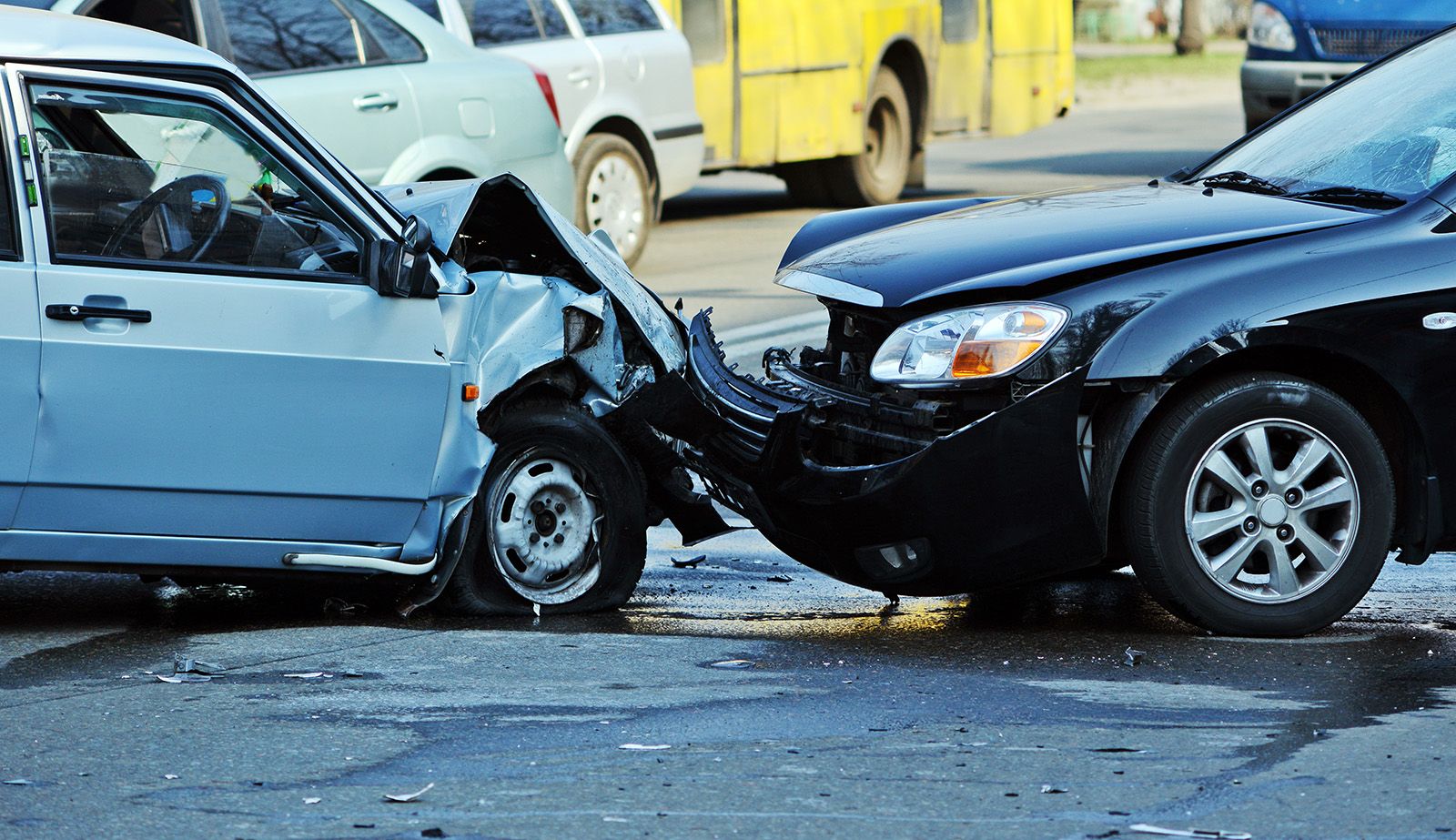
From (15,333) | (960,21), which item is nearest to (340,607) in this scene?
(15,333)

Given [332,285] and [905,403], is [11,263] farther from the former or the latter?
[905,403]

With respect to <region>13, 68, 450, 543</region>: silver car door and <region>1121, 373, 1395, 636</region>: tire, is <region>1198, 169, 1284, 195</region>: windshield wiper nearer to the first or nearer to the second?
<region>1121, 373, 1395, 636</region>: tire

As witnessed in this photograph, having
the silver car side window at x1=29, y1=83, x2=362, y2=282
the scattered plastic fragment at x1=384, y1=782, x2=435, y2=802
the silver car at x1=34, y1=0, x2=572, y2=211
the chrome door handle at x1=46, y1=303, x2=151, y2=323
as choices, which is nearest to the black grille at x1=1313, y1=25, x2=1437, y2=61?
the silver car at x1=34, y1=0, x2=572, y2=211

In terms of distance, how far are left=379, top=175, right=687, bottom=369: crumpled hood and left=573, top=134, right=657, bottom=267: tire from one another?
23.1ft

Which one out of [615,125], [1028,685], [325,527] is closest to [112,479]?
[325,527]

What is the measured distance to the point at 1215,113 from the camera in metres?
27.7

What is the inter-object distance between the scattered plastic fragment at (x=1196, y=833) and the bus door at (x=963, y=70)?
1465 cm

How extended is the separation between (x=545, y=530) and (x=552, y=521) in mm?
30

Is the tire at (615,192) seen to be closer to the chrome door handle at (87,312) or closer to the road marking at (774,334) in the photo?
the road marking at (774,334)

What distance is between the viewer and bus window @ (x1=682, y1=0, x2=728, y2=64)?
15.8 m

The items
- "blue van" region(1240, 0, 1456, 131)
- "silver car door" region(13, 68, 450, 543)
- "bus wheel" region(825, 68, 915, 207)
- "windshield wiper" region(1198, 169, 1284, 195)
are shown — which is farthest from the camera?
"bus wheel" region(825, 68, 915, 207)

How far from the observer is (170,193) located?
5527 mm

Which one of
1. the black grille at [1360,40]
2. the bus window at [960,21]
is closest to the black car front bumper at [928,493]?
the black grille at [1360,40]

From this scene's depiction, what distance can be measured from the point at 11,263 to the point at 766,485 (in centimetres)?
192
